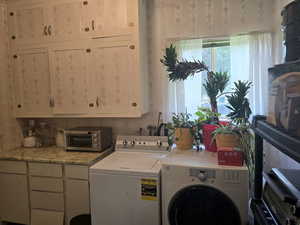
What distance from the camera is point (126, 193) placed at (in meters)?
1.85

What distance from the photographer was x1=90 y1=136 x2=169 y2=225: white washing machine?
5.89ft

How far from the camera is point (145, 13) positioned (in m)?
2.51

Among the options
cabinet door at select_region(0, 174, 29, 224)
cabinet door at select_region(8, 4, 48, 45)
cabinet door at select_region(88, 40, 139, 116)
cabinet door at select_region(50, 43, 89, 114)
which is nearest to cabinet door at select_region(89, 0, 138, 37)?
cabinet door at select_region(88, 40, 139, 116)

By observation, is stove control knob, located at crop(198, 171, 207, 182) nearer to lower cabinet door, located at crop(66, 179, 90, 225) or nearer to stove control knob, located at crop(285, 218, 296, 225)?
stove control knob, located at crop(285, 218, 296, 225)

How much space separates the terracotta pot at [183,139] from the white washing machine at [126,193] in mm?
278

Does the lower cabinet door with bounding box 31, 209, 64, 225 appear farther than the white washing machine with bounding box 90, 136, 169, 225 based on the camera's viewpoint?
Yes

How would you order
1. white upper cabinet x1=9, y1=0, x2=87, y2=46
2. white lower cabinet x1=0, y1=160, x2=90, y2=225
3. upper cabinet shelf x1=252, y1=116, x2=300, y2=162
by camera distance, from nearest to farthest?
upper cabinet shelf x1=252, y1=116, x2=300, y2=162, white lower cabinet x1=0, y1=160, x2=90, y2=225, white upper cabinet x1=9, y1=0, x2=87, y2=46

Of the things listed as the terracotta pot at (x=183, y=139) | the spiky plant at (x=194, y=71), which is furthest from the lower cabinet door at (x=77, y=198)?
the spiky plant at (x=194, y=71)

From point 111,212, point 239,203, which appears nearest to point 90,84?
point 111,212

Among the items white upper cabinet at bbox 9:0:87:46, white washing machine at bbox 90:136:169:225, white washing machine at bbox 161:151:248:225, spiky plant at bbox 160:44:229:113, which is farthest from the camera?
white upper cabinet at bbox 9:0:87:46

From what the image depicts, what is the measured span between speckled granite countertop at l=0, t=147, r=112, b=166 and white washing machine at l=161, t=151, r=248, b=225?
89 centimetres

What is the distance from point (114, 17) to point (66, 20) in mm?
573

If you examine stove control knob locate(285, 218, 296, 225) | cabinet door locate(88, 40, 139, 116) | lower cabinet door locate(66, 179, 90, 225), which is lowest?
lower cabinet door locate(66, 179, 90, 225)

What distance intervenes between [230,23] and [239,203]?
1.75m
